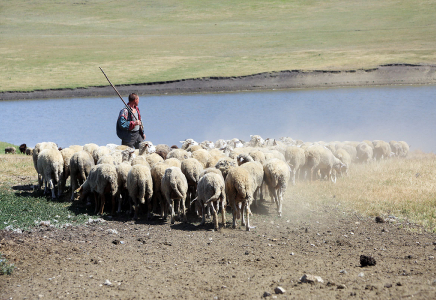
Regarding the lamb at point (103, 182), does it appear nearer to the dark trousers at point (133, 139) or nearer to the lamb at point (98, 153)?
the lamb at point (98, 153)

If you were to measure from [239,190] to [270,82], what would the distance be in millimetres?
40046

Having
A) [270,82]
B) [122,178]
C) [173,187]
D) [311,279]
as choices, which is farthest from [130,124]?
[270,82]

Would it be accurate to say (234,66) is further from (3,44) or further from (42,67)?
(3,44)

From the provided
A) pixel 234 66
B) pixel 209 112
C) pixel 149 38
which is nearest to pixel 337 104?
pixel 209 112

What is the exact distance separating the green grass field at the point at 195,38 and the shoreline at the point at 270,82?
1791 millimetres

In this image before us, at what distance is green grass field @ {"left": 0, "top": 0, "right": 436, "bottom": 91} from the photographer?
5550 cm

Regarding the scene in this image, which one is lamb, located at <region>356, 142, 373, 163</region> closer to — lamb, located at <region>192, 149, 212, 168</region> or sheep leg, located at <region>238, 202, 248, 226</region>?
lamb, located at <region>192, 149, 212, 168</region>

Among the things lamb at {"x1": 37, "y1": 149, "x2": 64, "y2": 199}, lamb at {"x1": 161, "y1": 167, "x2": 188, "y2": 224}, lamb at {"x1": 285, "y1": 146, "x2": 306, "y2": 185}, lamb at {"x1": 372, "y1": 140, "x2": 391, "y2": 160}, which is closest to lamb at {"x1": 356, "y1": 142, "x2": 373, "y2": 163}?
lamb at {"x1": 372, "y1": 140, "x2": 391, "y2": 160}

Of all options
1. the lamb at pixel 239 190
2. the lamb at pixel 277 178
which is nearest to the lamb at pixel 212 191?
the lamb at pixel 239 190

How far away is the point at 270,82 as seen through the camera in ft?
160

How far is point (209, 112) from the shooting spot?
112ft

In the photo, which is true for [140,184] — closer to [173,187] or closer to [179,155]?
[173,187]

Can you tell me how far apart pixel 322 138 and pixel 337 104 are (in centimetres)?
1210

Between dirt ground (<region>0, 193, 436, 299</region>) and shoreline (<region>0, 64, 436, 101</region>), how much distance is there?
3847 centimetres
